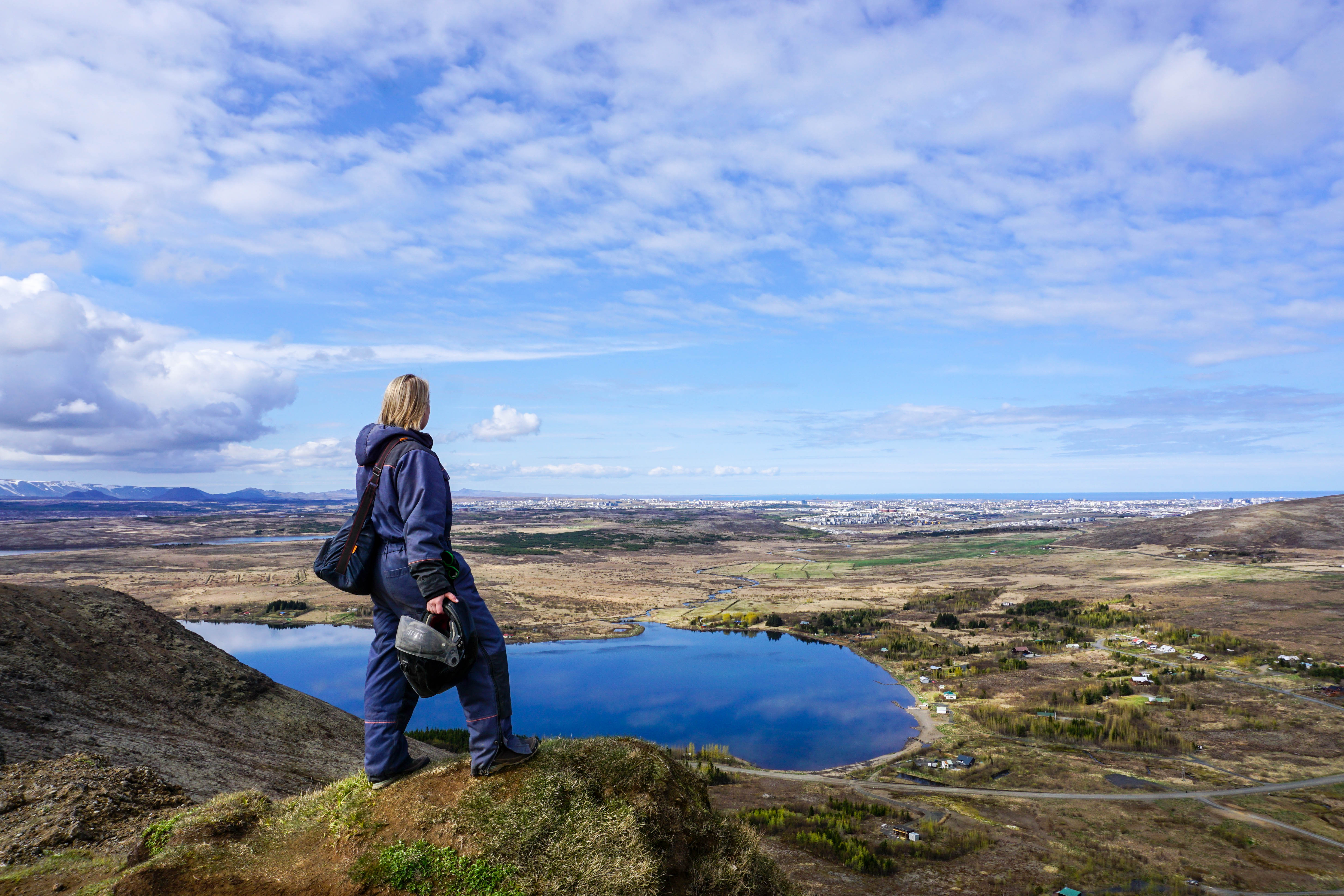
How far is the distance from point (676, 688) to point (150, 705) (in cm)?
3594

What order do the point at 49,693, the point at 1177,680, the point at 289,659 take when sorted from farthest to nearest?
the point at 289,659 → the point at 1177,680 → the point at 49,693

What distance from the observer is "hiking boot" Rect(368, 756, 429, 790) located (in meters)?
5.77

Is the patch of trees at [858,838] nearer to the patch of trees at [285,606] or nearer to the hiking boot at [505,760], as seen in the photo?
the hiking boot at [505,760]

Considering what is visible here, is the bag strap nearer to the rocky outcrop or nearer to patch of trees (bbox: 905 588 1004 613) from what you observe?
the rocky outcrop

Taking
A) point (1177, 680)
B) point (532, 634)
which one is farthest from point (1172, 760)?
point (532, 634)

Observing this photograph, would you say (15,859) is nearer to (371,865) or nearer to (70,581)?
(371,865)

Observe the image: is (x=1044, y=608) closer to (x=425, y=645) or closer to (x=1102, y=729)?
(x=1102, y=729)

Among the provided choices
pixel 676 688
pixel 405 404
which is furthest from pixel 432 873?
pixel 676 688

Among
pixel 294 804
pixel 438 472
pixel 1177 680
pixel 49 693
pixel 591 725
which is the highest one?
pixel 438 472

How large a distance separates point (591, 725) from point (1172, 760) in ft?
97.9

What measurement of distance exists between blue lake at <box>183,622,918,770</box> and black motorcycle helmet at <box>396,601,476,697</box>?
107ft

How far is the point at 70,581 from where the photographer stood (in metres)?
76.0

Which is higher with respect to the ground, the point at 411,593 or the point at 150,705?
the point at 411,593

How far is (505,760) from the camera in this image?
5.73 m
